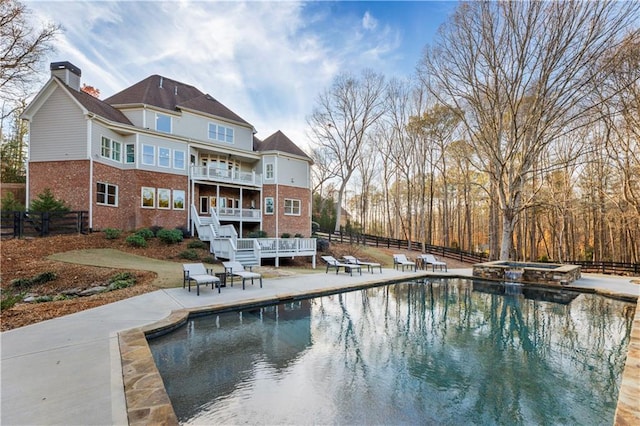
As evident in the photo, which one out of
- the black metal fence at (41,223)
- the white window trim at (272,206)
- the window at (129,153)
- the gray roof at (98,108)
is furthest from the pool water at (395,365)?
the gray roof at (98,108)

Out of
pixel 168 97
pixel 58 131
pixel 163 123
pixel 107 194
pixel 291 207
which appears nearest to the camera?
pixel 58 131

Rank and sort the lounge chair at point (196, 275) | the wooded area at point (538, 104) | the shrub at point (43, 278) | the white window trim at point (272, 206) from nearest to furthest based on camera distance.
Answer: the lounge chair at point (196, 275) < the shrub at point (43, 278) < the wooded area at point (538, 104) < the white window trim at point (272, 206)

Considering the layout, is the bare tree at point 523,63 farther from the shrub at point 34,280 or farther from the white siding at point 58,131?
the shrub at point 34,280

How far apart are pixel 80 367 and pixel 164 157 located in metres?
16.5

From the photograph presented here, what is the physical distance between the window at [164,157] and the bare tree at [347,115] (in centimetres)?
1475

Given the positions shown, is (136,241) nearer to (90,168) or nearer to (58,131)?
(90,168)

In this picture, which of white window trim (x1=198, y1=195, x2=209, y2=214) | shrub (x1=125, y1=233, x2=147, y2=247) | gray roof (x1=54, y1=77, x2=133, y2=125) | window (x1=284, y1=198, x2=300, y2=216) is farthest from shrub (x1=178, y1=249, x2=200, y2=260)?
gray roof (x1=54, y1=77, x2=133, y2=125)

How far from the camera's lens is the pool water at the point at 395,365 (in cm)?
351

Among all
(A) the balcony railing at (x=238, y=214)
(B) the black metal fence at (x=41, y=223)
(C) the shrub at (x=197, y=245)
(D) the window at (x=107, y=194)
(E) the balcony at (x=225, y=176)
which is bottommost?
(C) the shrub at (x=197, y=245)

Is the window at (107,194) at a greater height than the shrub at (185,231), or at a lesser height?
greater

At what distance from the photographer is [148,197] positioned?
56.4ft

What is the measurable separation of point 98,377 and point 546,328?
8724 mm

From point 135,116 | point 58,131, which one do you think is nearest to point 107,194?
point 58,131

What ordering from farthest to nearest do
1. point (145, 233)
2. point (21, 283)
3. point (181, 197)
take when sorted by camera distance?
1. point (181, 197)
2. point (145, 233)
3. point (21, 283)
